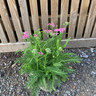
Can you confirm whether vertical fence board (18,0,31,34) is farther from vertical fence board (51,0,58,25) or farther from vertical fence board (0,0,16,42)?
vertical fence board (51,0,58,25)

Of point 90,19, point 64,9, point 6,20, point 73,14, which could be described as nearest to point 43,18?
point 64,9

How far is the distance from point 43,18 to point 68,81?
1144mm

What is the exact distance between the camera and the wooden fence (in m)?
1.73

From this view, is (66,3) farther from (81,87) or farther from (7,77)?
(7,77)

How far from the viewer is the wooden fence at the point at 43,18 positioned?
5.67 ft

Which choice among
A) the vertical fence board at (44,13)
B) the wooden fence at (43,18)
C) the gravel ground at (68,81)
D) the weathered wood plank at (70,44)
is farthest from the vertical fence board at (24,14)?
the gravel ground at (68,81)

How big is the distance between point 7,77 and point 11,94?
0.33 m

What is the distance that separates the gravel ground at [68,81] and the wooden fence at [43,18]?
0.95 ft

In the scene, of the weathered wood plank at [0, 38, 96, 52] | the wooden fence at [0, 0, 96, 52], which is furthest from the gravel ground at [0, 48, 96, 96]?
the wooden fence at [0, 0, 96, 52]

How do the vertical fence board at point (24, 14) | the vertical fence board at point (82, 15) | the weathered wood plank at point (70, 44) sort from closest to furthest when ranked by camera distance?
the vertical fence board at point (24, 14), the vertical fence board at point (82, 15), the weathered wood plank at point (70, 44)

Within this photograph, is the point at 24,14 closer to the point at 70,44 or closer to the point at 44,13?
the point at 44,13

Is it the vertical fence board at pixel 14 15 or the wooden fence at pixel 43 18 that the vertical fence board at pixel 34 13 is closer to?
the wooden fence at pixel 43 18

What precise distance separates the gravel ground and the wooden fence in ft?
Result: 0.95

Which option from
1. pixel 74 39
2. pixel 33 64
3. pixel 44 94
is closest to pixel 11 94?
A: pixel 44 94
